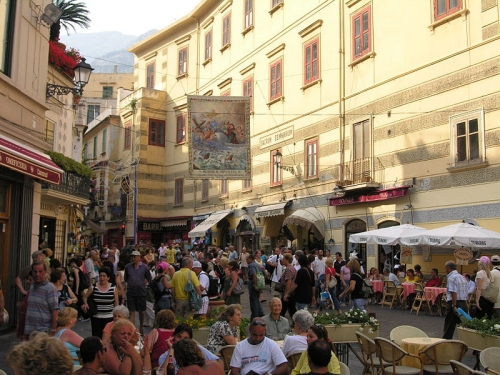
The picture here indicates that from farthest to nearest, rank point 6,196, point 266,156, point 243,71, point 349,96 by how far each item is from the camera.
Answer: point 243,71 → point 266,156 → point 349,96 → point 6,196

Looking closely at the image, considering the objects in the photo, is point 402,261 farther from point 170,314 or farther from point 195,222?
point 195,222

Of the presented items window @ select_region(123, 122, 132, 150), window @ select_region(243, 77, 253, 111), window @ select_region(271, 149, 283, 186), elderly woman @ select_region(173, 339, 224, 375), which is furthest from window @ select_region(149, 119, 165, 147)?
elderly woman @ select_region(173, 339, 224, 375)

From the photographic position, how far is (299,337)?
7348mm

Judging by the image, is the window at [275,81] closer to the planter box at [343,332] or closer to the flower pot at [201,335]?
the planter box at [343,332]

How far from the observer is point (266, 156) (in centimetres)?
2833

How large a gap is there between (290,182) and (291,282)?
13469mm

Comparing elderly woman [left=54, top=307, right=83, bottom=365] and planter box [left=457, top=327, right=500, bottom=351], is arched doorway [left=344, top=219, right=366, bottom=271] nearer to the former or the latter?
planter box [left=457, top=327, right=500, bottom=351]

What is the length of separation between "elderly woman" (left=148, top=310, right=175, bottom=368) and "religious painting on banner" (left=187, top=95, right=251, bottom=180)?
46.1ft

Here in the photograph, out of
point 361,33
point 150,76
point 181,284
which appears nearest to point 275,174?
point 361,33

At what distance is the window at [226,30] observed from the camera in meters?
32.3

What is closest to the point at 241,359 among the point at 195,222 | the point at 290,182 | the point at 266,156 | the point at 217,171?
the point at 217,171

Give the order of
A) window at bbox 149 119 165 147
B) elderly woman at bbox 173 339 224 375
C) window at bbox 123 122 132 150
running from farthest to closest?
window at bbox 123 122 132 150, window at bbox 149 119 165 147, elderly woman at bbox 173 339 224 375

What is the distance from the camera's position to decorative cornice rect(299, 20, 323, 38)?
80.4ft

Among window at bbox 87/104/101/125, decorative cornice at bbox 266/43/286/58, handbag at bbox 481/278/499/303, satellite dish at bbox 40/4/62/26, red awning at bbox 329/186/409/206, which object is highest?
window at bbox 87/104/101/125
